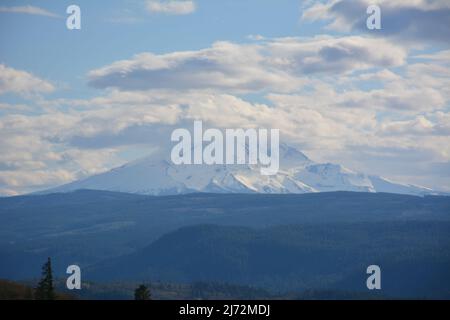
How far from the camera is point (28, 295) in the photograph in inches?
4897

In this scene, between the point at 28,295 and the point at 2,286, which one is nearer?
the point at 28,295
